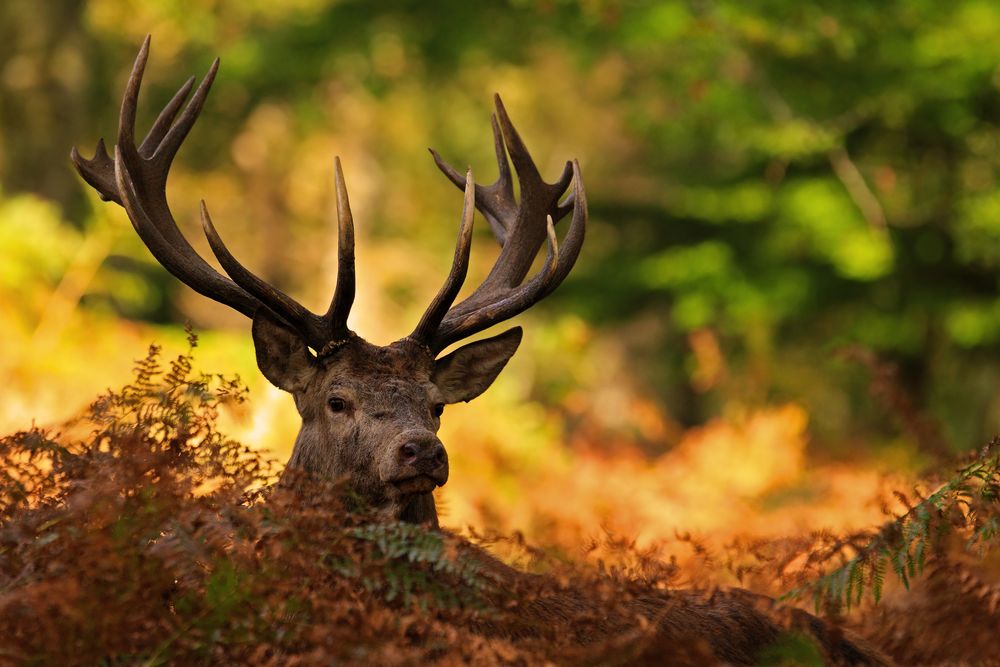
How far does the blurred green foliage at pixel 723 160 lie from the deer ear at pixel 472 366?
239 inches

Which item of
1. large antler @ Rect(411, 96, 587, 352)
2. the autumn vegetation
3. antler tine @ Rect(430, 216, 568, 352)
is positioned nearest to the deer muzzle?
the autumn vegetation

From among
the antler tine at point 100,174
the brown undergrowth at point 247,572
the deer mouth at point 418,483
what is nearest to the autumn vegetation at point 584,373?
the brown undergrowth at point 247,572

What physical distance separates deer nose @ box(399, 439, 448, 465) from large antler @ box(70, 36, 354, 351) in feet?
2.25

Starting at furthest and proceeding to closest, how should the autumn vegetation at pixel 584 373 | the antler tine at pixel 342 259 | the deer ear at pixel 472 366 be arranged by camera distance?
1. the deer ear at pixel 472 366
2. the antler tine at pixel 342 259
3. the autumn vegetation at pixel 584 373

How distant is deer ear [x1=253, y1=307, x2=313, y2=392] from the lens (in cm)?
542

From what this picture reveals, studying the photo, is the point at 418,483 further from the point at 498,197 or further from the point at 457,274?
the point at 498,197

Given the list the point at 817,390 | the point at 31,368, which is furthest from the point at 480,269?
the point at 31,368

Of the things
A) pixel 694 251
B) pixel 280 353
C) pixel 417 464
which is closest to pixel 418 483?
pixel 417 464

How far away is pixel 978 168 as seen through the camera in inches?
621

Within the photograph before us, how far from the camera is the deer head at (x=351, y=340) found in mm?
5094

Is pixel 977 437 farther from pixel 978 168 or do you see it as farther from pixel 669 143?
pixel 669 143

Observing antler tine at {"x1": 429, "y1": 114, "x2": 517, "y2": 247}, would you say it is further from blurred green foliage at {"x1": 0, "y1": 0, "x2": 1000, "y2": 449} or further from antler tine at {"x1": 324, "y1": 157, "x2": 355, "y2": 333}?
blurred green foliage at {"x1": 0, "y1": 0, "x2": 1000, "y2": 449}

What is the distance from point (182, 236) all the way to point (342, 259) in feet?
2.82

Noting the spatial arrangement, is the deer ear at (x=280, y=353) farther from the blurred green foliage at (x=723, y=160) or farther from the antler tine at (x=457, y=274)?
the blurred green foliage at (x=723, y=160)
